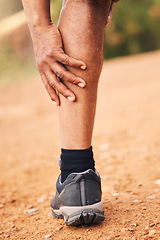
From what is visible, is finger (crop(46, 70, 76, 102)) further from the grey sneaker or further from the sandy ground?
the sandy ground

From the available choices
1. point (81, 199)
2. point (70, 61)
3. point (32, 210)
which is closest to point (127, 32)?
point (32, 210)

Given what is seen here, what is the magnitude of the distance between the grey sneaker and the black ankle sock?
3 cm

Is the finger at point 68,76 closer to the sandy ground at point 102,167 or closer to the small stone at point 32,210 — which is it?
the sandy ground at point 102,167

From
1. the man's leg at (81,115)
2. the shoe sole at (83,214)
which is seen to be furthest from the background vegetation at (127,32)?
the shoe sole at (83,214)

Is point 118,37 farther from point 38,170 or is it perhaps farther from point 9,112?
point 38,170

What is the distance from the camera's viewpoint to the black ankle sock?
1.30 metres

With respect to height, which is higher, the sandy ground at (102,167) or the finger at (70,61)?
the finger at (70,61)

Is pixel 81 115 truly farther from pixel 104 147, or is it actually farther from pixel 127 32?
→ pixel 127 32

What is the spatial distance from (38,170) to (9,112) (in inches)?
120

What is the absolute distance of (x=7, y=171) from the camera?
2648 mm

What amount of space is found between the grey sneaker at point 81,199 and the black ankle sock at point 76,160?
1.1 inches

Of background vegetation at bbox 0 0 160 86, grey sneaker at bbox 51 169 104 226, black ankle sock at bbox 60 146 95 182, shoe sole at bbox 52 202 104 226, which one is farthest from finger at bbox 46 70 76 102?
background vegetation at bbox 0 0 160 86

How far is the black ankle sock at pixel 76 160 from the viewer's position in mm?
1302

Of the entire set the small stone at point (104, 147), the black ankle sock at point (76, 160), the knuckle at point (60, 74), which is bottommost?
the small stone at point (104, 147)
